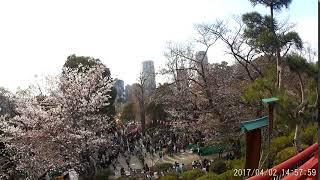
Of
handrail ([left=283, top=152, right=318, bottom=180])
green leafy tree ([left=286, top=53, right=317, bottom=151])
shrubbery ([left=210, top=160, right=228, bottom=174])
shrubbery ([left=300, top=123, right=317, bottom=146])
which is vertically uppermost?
green leafy tree ([left=286, top=53, right=317, bottom=151])

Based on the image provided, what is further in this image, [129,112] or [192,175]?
[129,112]

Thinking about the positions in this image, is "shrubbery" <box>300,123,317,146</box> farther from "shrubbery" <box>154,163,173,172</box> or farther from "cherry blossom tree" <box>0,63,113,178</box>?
"cherry blossom tree" <box>0,63,113,178</box>

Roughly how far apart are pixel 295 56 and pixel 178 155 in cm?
2221

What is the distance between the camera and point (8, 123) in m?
24.8

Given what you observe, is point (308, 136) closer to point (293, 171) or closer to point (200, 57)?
point (293, 171)

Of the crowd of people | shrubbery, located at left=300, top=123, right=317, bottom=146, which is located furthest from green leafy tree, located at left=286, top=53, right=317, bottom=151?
the crowd of people

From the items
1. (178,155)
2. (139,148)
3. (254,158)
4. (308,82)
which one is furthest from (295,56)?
(139,148)

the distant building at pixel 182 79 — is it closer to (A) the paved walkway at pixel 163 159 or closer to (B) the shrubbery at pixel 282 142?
(A) the paved walkway at pixel 163 159

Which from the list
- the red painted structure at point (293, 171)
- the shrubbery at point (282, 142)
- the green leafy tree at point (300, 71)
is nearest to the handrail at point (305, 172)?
the red painted structure at point (293, 171)

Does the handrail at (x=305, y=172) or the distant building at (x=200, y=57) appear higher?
the distant building at (x=200, y=57)

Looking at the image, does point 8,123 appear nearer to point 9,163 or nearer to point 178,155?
point 9,163

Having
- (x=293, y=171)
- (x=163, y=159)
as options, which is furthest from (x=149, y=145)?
(x=293, y=171)

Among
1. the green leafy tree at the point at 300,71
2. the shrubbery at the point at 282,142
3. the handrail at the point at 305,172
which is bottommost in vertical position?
the shrubbery at the point at 282,142

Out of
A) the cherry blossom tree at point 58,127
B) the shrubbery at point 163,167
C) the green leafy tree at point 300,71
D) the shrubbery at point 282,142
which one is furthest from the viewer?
the shrubbery at point 163,167
